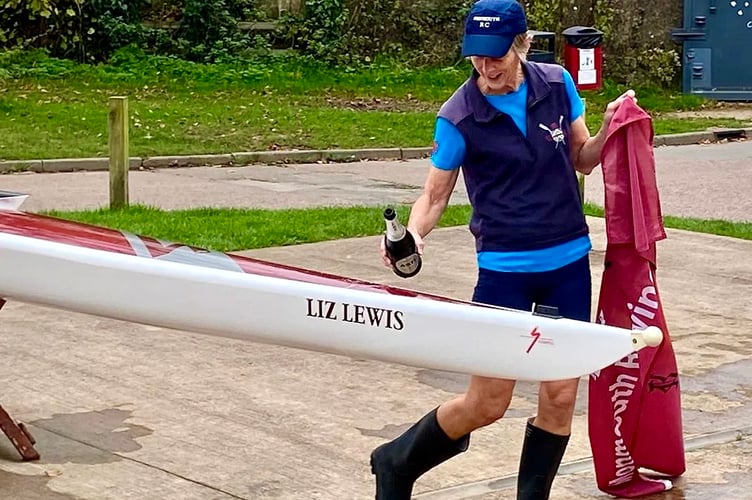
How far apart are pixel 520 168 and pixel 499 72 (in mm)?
316

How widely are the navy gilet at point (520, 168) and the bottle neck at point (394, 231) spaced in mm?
380

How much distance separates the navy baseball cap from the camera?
4387 mm

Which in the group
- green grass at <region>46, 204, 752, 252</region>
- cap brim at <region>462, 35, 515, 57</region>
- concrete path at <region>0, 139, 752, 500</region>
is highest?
cap brim at <region>462, 35, 515, 57</region>

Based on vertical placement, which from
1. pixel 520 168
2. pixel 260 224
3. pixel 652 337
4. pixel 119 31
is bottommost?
pixel 260 224

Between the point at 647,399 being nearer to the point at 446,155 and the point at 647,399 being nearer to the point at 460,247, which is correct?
the point at 446,155

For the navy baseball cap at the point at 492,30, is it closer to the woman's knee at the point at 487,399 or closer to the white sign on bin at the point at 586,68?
the woman's knee at the point at 487,399

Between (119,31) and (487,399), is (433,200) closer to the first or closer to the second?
(487,399)

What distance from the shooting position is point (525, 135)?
4.52 metres

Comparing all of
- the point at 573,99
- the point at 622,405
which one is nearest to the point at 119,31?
the point at 622,405

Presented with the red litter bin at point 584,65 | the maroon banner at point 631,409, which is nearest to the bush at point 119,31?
the red litter bin at point 584,65

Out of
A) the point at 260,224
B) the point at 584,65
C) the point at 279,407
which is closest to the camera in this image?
the point at 279,407

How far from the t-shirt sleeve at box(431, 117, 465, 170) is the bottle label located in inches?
15.1

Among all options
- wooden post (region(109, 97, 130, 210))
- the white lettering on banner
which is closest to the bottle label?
the white lettering on banner

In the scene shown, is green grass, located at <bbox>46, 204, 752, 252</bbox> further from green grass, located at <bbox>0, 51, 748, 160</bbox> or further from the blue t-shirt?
the blue t-shirt
